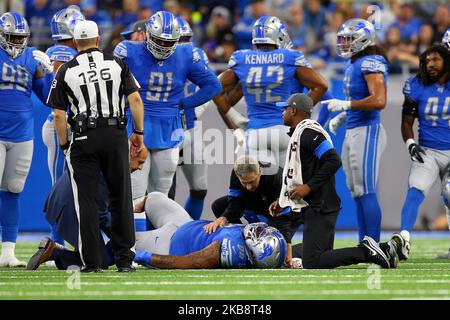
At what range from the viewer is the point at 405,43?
1538cm

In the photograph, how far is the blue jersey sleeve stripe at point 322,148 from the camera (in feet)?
25.4

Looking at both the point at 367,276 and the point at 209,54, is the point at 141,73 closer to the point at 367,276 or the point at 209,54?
the point at 367,276

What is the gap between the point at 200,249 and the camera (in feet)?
25.9

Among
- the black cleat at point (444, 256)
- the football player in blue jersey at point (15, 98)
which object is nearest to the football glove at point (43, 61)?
the football player in blue jersey at point (15, 98)

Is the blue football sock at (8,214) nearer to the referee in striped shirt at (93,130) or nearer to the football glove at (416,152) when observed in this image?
the referee in striped shirt at (93,130)

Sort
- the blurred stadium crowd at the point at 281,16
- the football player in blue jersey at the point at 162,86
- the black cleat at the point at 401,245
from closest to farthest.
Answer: the black cleat at the point at 401,245
the football player in blue jersey at the point at 162,86
the blurred stadium crowd at the point at 281,16

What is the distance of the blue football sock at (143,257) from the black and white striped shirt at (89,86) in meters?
1.07

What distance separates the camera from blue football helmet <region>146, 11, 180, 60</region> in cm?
867

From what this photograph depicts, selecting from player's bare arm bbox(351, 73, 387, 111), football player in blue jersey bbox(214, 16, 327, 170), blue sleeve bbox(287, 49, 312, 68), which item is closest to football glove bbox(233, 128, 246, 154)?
football player in blue jersey bbox(214, 16, 327, 170)

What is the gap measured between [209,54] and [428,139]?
576 centimetres

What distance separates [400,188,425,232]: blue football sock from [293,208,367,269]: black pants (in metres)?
1.49

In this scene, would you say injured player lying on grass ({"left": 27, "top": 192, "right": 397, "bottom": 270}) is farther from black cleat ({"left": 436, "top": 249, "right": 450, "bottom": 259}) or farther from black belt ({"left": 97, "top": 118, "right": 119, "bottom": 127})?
black cleat ({"left": 436, "top": 249, "right": 450, "bottom": 259})

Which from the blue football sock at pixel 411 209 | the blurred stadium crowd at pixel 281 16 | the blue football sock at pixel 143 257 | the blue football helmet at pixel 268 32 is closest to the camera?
the blue football sock at pixel 143 257

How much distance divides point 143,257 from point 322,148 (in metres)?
1.51
